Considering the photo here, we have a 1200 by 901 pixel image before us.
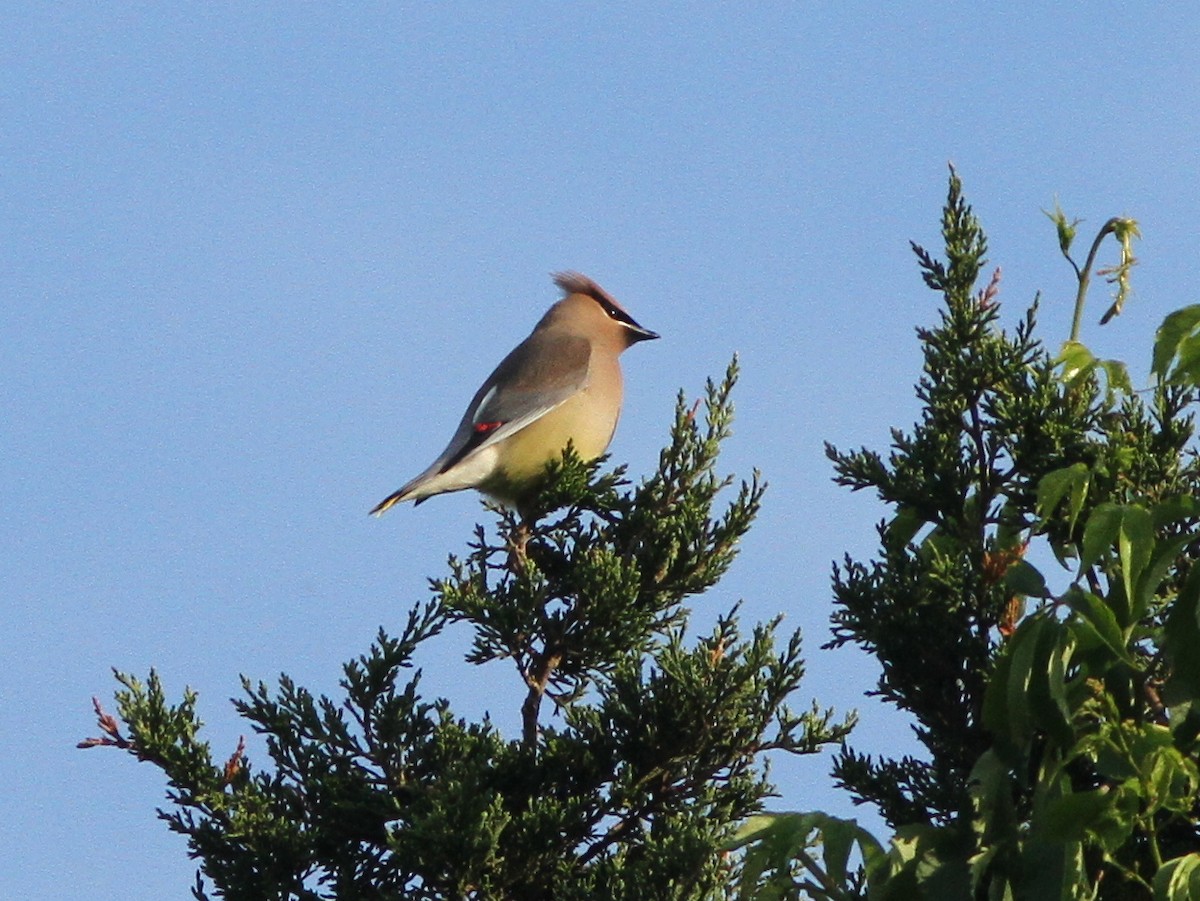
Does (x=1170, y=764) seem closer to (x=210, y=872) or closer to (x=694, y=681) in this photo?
(x=694, y=681)

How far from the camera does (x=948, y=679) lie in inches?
128

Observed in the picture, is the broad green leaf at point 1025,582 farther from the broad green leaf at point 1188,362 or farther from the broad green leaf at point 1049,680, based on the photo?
the broad green leaf at point 1188,362

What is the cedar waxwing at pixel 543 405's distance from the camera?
5980mm

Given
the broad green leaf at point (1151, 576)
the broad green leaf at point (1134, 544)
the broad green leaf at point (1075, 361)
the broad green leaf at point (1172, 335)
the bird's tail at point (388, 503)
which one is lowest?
the broad green leaf at point (1151, 576)

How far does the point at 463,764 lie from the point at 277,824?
41 centimetres

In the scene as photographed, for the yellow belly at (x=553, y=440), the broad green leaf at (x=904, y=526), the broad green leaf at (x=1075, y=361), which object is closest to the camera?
the broad green leaf at (x=1075, y=361)

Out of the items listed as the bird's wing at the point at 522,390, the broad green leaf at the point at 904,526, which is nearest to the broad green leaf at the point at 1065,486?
the broad green leaf at the point at 904,526

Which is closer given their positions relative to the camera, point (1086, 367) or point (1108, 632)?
point (1108, 632)

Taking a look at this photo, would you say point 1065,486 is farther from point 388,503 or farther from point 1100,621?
point 388,503

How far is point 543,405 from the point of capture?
6305 mm

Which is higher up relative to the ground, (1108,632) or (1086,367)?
(1086,367)

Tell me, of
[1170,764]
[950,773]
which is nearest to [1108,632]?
[1170,764]

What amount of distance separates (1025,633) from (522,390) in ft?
14.1

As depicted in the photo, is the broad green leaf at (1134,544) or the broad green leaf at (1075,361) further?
the broad green leaf at (1075,361)
